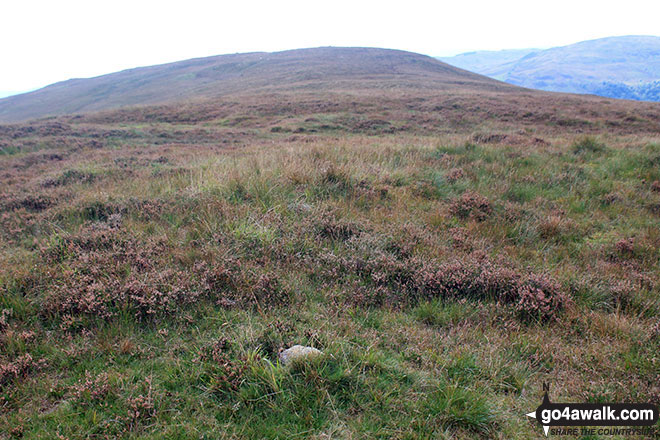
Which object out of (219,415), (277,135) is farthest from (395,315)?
(277,135)

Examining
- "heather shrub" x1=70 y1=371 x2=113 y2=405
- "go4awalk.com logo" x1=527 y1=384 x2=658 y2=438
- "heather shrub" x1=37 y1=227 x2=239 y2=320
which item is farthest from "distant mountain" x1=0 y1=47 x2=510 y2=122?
"heather shrub" x1=70 y1=371 x2=113 y2=405

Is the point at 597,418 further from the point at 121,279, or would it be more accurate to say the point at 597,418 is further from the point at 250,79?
the point at 250,79

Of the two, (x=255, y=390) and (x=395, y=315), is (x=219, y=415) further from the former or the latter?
(x=395, y=315)

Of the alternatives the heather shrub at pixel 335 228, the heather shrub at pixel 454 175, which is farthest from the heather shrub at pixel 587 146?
the heather shrub at pixel 335 228

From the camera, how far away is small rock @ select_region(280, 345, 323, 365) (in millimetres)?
2518

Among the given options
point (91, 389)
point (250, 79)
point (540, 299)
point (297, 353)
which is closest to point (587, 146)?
point (540, 299)

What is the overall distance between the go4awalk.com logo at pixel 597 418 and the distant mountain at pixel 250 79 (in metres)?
40.8

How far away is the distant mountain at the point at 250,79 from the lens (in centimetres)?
4519

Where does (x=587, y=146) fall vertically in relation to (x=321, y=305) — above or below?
above

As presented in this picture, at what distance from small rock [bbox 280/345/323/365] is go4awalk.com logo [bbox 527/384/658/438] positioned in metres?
1.60

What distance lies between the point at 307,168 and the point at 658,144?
10216 mm

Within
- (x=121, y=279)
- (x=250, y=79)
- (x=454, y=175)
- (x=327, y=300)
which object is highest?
(x=250, y=79)

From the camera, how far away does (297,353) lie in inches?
102

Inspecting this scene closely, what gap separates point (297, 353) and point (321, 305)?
80 cm
